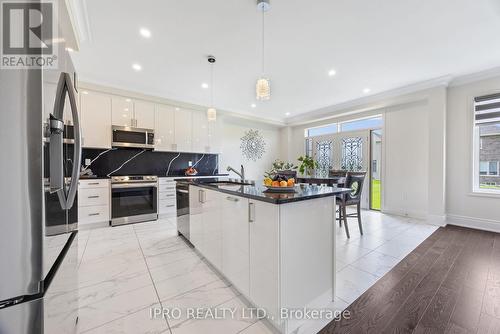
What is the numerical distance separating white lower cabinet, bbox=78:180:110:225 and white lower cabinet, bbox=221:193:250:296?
2.94m

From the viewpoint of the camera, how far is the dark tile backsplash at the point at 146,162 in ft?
13.2

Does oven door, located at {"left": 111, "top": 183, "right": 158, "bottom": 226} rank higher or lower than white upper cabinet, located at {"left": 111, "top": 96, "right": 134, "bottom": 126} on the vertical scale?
lower

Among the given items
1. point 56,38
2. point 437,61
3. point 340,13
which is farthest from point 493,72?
point 56,38

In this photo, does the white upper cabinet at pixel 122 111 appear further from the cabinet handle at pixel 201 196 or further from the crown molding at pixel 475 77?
the crown molding at pixel 475 77

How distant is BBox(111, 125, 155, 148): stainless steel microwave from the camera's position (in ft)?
12.7

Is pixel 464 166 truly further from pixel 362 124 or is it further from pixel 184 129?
pixel 184 129

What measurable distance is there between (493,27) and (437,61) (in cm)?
74

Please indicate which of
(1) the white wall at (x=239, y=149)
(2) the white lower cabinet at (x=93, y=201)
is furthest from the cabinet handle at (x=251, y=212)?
(1) the white wall at (x=239, y=149)

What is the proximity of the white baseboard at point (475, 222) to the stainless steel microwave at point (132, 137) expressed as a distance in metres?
5.93

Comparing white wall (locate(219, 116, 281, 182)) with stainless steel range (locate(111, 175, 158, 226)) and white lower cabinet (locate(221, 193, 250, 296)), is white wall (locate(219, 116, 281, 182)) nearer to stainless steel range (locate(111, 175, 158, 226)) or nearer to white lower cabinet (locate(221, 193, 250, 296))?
stainless steel range (locate(111, 175, 158, 226))

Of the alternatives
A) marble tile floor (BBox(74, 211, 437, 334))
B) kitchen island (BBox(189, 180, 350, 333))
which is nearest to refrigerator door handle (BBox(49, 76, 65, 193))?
kitchen island (BBox(189, 180, 350, 333))

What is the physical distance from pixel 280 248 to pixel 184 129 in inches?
162

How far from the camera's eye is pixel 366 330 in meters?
1.38

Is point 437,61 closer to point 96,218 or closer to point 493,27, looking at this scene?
point 493,27
